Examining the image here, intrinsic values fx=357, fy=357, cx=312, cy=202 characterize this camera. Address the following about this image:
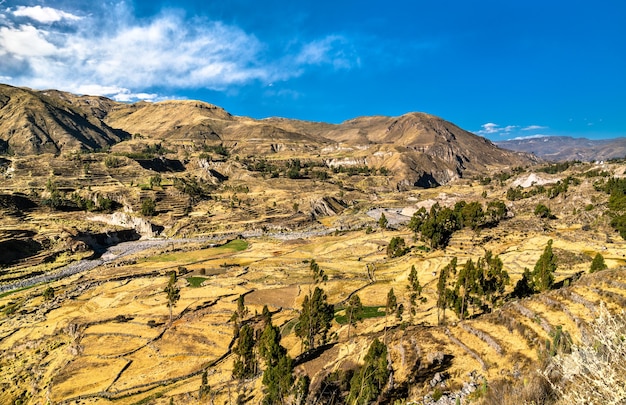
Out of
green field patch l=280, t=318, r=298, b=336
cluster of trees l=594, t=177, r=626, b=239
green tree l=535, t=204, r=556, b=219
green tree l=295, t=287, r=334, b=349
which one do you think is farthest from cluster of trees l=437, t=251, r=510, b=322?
green tree l=535, t=204, r=556, b=219

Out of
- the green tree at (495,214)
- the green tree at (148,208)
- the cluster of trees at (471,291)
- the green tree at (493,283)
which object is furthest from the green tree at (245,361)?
the green tree at (148,208)

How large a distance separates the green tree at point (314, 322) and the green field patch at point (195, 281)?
130ft

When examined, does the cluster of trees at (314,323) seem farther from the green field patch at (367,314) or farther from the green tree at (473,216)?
the green tree at (473,216)

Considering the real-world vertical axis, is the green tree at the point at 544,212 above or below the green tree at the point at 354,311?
above

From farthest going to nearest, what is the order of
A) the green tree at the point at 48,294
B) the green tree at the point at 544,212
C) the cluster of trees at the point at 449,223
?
the green tree at the point at 544,212 < the cluster of trees at the point at 449,223 < the green tree at the point at 48,294

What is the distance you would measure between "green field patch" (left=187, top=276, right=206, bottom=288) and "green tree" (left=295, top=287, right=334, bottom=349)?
1564 inches

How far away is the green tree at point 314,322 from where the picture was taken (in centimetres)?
4809

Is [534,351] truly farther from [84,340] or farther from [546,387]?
[84,340]

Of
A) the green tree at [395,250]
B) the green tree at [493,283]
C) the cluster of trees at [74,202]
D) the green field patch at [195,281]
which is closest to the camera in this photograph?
the green tree at [493,283]

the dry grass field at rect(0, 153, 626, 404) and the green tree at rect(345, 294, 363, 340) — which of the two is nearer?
the dry grass field at rect(0, 153, 626, 404)

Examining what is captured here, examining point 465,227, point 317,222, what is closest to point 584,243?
point 465,227

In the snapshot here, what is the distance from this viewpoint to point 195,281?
85.4 m

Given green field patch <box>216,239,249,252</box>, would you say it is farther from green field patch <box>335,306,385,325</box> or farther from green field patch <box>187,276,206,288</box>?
green field patch <box>335,306,385,325</box>

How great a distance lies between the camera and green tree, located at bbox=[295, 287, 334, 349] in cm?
4809
